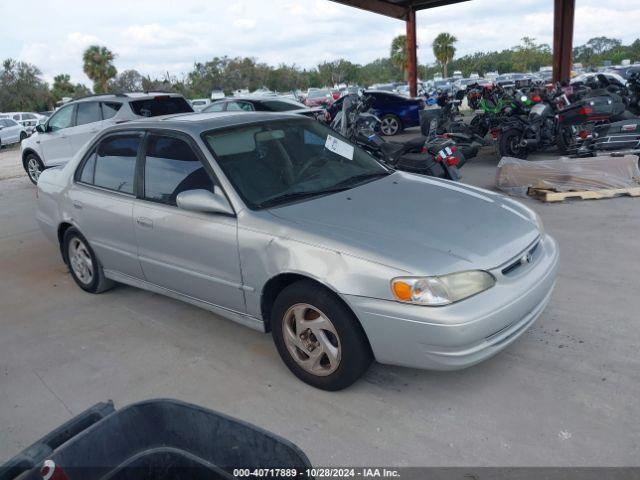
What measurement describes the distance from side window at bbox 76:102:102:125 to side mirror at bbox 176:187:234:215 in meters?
8.26

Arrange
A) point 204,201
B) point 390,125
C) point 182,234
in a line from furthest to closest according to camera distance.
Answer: point 390,125 < point 182,234 < point 204,201

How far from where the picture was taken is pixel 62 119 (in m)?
Result: 11.2

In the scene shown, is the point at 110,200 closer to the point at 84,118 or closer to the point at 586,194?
the point at 586,194

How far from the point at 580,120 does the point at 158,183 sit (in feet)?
25.6

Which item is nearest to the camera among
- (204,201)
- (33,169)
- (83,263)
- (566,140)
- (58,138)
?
(204,201)

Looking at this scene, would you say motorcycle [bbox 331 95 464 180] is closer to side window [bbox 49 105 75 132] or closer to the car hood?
the car hood

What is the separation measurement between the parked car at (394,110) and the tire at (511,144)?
5996 mm

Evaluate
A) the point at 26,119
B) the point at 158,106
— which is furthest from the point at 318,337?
the point at 26,119

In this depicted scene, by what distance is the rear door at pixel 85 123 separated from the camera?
35.3 ft

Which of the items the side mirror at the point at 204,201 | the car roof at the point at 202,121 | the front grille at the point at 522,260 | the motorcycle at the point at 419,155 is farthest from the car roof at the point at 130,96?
the front grille at the point at 522,260

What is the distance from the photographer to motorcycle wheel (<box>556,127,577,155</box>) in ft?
31.2

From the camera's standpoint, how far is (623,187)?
7070mm

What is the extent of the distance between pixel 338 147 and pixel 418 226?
4.33 feet

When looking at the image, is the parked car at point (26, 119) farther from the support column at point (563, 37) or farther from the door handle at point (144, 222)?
the door handle at point (144, 222)
